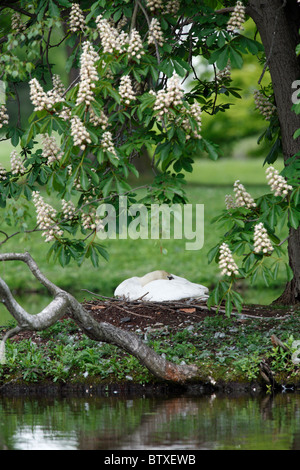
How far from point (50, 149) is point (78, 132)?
1125 mm

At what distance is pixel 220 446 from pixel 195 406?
4.97ft

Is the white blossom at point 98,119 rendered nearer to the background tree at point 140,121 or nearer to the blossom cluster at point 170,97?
the background tree at point 140,121

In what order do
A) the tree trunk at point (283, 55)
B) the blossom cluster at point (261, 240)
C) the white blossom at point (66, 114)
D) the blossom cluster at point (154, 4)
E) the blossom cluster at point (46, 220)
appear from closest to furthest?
the blossom cluster at point (261, 240) < the white blossom at point (66, 114) < the blossom cluster at point (46, 220) < the blossom cluster at point (154, 4) < the tree trunk at point (283, 55)

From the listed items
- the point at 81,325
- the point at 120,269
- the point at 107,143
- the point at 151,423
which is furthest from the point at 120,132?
the point at 120,269

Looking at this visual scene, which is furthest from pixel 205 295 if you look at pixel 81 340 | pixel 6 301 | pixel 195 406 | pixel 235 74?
pixel 235 74

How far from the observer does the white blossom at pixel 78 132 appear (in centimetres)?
664

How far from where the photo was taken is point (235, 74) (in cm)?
3175

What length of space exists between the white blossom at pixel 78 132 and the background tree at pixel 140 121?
0.01 meters


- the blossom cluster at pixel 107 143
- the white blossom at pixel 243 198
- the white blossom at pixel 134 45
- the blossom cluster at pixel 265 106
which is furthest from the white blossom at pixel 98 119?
the blossom cluster at pixel 265 106

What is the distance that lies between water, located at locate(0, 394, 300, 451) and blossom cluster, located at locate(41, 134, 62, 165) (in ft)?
8.04

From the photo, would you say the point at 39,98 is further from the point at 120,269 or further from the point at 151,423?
the point at 120,269

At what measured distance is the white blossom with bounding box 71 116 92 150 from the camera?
6.64 m

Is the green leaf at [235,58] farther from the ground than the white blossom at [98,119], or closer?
farther from the ground

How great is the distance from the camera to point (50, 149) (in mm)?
7711
